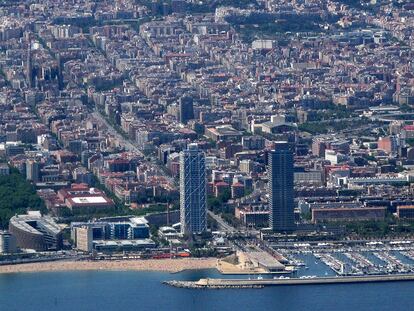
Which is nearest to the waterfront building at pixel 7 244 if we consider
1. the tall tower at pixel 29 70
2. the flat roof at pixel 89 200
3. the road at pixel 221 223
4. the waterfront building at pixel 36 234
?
the waterfront building at pixel 36 234

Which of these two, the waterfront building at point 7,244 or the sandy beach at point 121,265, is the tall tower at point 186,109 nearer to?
the waterfront building at point 7,244

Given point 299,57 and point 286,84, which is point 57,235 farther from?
point 299,57

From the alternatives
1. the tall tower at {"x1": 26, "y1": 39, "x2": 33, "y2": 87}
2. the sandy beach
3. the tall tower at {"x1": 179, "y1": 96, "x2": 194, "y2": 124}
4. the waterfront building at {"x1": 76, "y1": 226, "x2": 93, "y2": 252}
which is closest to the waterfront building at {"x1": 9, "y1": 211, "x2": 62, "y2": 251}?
the waterfront building at {"x1": 76, "y1": 226, "x2": 93, "y2": 252}

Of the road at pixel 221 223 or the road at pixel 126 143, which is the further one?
the road at pixel 126 143

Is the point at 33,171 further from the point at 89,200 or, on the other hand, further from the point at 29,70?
the point at 29,70

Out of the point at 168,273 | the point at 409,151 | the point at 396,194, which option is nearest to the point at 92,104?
the point at 409,151

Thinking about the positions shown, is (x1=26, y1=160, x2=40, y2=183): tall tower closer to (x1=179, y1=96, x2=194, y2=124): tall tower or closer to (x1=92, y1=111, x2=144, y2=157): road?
(x1=92, y1=111, x2=144, y2=157): road
